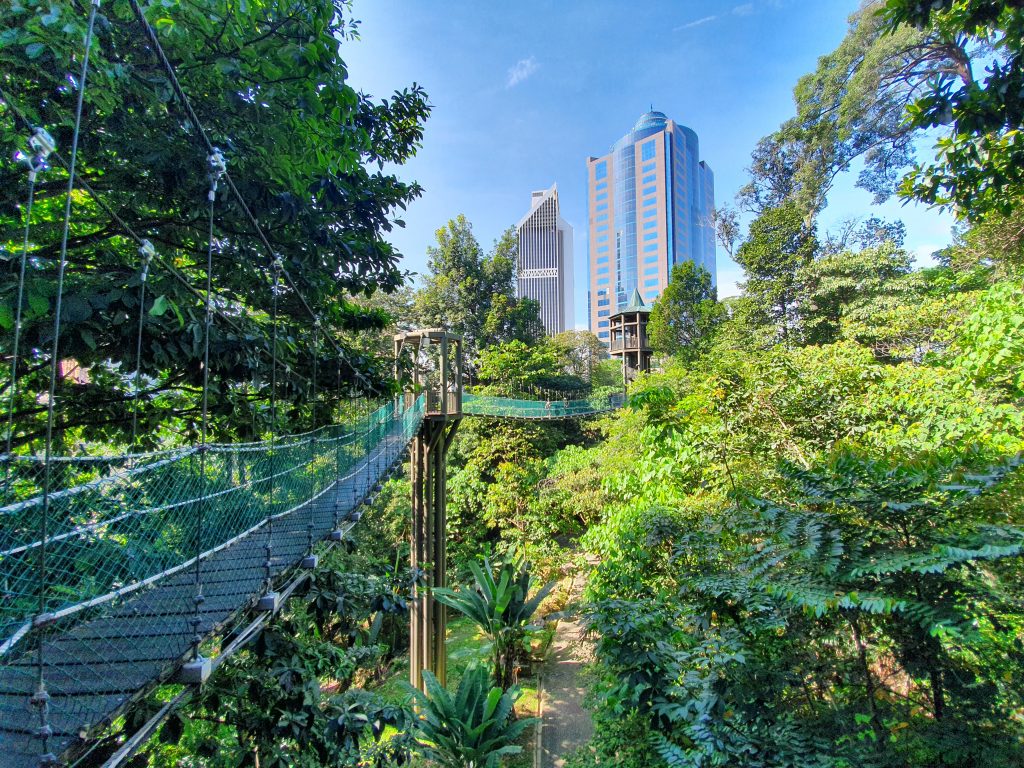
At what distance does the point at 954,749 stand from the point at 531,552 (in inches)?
204

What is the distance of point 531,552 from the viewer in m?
6.19

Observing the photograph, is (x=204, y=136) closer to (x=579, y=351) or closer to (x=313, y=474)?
(x=313, y=474)

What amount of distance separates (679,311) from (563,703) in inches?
429

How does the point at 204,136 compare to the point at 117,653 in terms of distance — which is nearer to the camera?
the point at 117,653

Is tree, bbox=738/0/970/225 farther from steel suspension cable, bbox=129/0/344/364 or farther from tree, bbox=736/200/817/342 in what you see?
steel suspension cable, bbox=129/0/344/364

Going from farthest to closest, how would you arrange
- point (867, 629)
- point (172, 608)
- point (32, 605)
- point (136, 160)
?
point (136, 160) < point (867, 629) < point (172, 608) < point (32, 605)

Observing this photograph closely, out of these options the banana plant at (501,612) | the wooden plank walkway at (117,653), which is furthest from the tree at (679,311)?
the wooden plank walkway at (117,653)

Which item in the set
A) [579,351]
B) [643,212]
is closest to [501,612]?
[579,351]

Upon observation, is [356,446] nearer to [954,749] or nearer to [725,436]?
[725,436]

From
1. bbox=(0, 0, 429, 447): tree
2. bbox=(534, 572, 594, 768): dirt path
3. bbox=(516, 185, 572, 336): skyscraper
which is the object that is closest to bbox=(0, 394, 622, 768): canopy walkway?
bbox=(0, 0, 429, 447): tree

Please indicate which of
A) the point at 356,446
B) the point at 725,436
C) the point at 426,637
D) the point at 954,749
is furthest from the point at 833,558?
the point at 426,637

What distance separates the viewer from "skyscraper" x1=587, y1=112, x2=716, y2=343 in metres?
37.9

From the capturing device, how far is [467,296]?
1173 centimetres

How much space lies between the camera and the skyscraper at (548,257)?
137 ft
